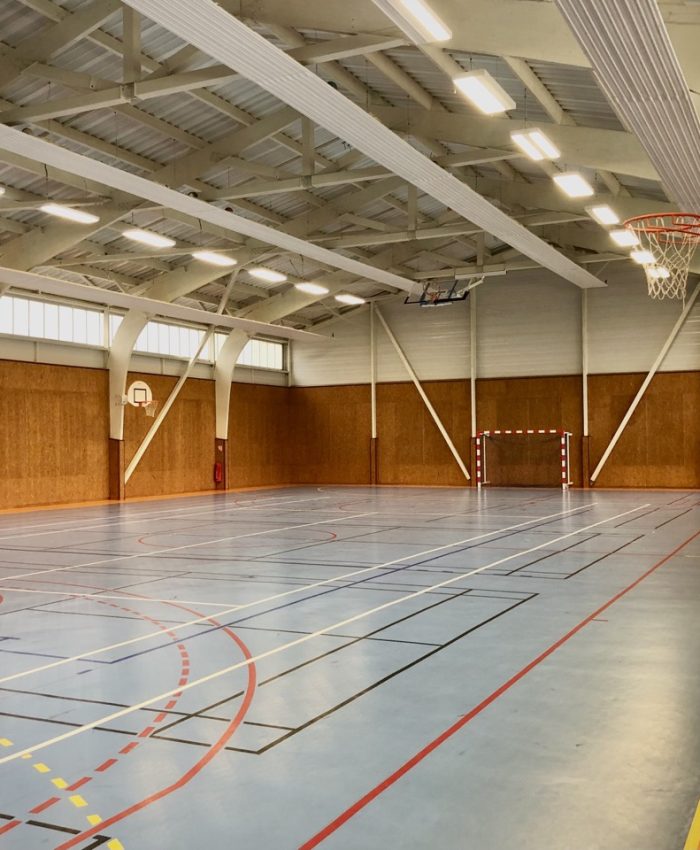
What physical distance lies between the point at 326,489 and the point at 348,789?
1367 inches

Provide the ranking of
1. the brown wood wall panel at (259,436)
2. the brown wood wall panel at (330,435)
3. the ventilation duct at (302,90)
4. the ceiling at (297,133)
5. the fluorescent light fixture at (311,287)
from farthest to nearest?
the brown wood wall panel at (330,435) < the brown wood wall panel at (259,436) < the fluorescent light fixture at (311,287) < the ceiling at (297,133) < the ventilation duct at (302,90)

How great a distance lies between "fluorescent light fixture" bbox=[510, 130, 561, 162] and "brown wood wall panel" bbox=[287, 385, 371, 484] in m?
26.0

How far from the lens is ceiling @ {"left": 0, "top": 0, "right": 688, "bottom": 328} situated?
1366 centimetres

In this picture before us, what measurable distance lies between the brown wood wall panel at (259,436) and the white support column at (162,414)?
3989mm

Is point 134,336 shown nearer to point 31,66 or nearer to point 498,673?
point 31,66

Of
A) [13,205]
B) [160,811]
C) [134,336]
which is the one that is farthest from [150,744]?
[134,336]

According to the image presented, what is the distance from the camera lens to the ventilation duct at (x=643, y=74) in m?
10.2

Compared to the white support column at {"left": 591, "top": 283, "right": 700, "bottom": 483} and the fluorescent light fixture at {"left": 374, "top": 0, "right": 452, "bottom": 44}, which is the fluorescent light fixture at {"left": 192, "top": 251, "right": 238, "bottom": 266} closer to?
the fluorescent light fixture at {"left": 374, "top": 0, "right": 452, "bottom": 44}

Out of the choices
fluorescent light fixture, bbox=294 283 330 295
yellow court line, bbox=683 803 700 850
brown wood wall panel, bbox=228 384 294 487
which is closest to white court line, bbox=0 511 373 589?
fluorescent light fixture, bbox=294 283 330 295

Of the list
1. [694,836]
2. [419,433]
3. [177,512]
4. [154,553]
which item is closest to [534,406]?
[419,433]

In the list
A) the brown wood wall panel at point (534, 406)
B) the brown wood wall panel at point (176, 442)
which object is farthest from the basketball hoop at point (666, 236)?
the brown wood wall panel at point (176, 442)

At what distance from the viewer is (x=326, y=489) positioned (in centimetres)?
4025

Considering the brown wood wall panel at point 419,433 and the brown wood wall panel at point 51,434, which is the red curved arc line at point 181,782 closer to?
the brown wood wall panel at point 51,434

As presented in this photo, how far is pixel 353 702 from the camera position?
7395mm
